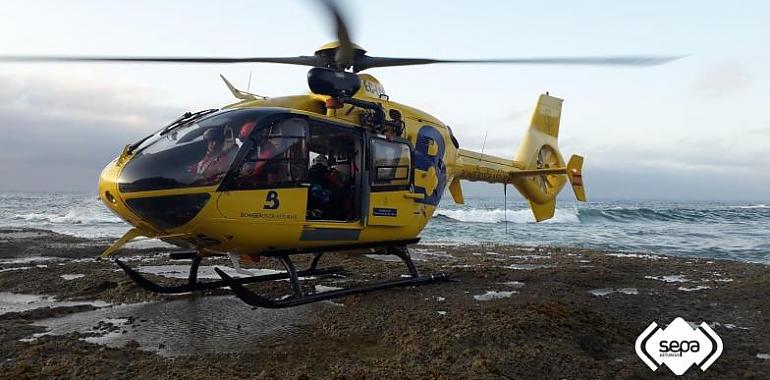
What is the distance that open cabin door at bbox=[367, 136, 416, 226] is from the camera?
707 centimetres

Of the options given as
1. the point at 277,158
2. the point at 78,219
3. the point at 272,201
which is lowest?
the point at 78,219

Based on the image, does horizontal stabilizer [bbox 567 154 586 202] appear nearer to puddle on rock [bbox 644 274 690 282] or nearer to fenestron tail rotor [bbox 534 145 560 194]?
fenestron tail rotor [bbox 534 145 560 194]

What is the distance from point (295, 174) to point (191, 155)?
1.16 metres

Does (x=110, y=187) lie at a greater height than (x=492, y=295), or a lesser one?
greater

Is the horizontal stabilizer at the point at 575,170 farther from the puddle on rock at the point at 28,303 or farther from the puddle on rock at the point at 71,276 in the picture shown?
the puddle on rock at the point at 71,276

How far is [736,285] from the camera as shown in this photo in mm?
8031

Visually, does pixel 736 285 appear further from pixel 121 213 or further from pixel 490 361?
pixel 121 213

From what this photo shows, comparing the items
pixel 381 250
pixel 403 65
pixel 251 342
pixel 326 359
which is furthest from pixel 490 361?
pixel 403 65

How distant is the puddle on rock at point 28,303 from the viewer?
6.38 m

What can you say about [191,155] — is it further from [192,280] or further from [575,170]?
[575,170]

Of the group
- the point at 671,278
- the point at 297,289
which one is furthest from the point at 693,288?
the point at 297,289

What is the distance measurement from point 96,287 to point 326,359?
4626mm

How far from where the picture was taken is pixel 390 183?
739 cm

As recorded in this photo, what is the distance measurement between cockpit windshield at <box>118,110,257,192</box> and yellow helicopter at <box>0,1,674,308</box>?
0.01 metres
